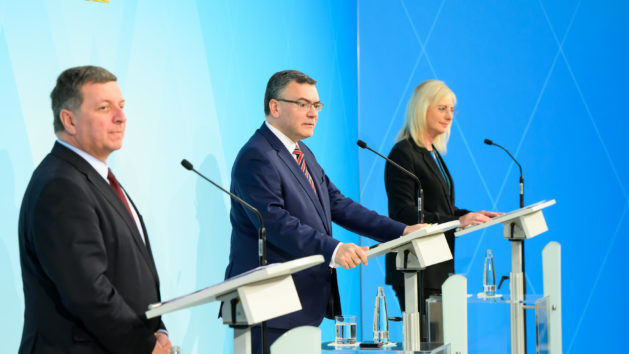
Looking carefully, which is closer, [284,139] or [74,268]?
[74,268]

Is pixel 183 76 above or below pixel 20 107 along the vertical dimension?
above

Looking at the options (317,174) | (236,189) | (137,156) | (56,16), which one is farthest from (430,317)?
(56,16)

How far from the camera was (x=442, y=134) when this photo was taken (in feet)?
14.9

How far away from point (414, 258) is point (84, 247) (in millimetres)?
1353

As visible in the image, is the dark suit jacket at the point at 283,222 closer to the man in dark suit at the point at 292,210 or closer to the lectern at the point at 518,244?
the man in dark suit at the point at 292,210

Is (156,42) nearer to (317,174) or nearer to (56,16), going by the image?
(56,16)

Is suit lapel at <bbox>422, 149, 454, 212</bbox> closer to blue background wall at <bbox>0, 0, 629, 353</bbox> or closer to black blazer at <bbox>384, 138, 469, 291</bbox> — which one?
black blazer at <bbox>384, 138, 469, 291</bbox>

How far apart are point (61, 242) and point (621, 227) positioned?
446 cm

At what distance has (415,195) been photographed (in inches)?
163

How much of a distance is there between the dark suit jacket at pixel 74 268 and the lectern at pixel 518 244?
2.00 meters

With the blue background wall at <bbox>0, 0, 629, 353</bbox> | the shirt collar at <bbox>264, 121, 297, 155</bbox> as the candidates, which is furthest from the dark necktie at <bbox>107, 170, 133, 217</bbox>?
the blue background wall at <bbox>0, 0, 629, 353</bbox>

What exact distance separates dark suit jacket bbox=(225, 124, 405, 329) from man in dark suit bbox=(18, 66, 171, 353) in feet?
2.60

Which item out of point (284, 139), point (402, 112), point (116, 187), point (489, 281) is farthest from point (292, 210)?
point (402, 112)

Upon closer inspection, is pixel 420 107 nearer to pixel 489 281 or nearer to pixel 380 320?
pixel 489 281
